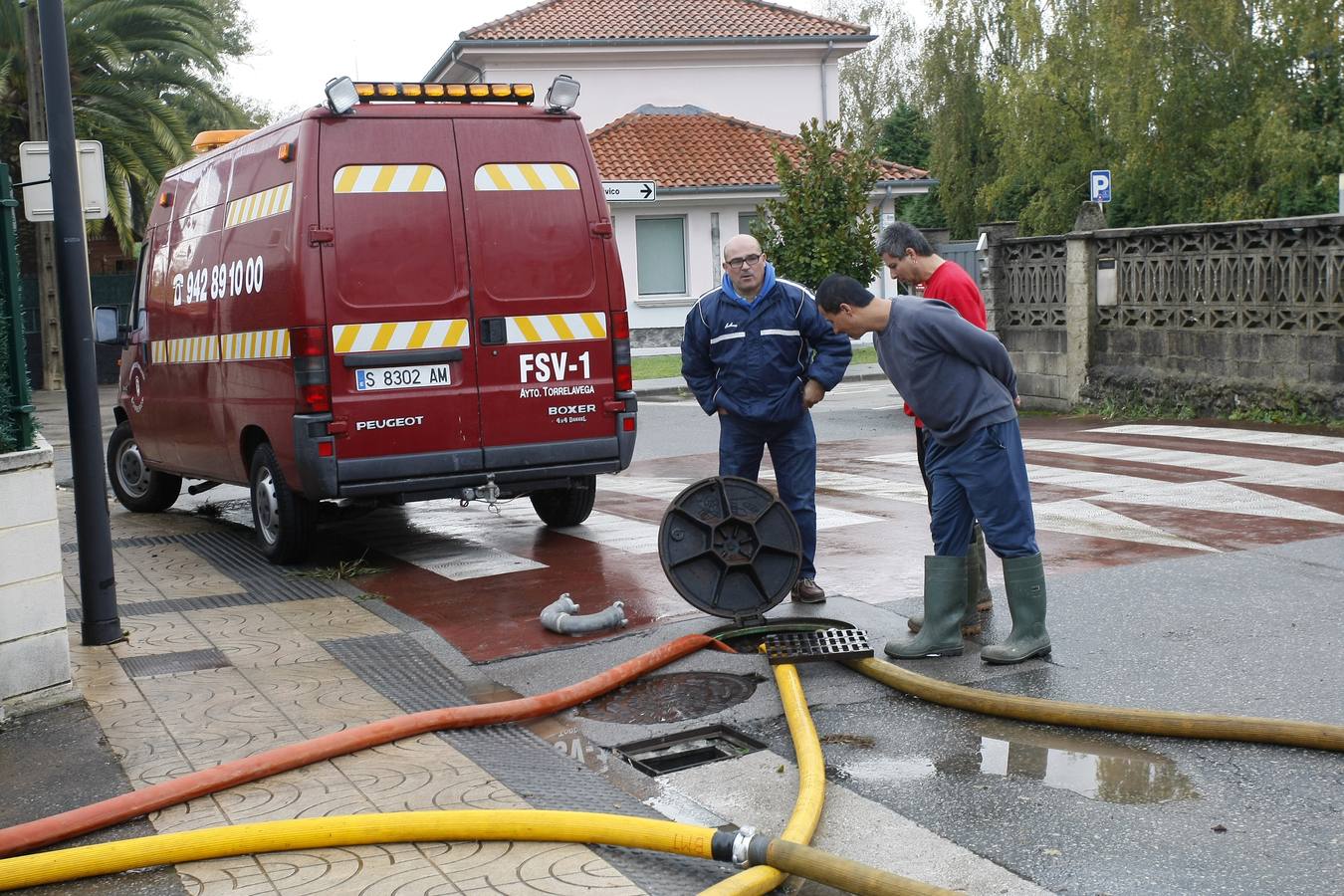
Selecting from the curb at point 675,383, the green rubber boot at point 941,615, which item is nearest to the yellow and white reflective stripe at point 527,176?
the green rubber boot at point 941,615

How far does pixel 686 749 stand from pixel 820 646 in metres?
1.01

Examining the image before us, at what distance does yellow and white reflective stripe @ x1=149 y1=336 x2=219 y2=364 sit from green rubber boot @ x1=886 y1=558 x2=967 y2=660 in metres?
5.44

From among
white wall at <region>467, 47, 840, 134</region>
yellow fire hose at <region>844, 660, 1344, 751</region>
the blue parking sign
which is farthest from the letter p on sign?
white wall at <region>467, 47, 840, 134</region>

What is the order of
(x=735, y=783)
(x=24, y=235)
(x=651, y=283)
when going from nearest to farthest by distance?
1. (x=735, y=783)
2. (x=651, y=283)
3. (x=24, y=235)

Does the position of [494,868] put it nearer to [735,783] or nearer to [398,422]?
[735,783]

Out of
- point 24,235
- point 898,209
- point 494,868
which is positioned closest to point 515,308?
point 494,868

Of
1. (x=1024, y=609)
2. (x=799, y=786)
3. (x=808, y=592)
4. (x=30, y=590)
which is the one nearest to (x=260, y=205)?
(x=30, y=590)

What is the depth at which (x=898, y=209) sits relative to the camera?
50344mm

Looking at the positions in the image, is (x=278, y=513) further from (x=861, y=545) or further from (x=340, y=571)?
(x=861, y=545)

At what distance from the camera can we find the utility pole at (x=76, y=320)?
6.73 metres

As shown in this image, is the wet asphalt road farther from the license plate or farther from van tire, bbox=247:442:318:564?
the license plate

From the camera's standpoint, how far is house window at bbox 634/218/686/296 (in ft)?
108

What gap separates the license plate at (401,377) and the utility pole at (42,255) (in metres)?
19.9

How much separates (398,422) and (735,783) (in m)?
4.22
